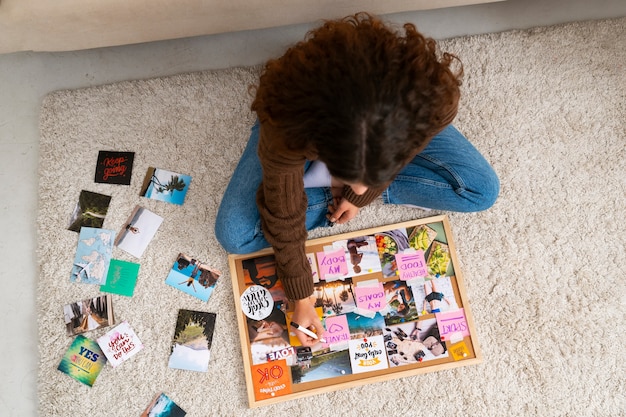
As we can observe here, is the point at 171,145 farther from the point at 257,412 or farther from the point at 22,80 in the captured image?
the point at 257,412

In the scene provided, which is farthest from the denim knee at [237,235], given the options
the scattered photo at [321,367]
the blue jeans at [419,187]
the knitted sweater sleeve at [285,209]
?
the scattered photo at [321,367]

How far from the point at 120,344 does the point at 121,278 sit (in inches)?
6.5

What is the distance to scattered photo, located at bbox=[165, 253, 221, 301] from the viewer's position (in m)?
1.25

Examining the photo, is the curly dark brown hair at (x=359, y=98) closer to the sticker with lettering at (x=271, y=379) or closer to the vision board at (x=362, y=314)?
the vision board at (x=362, y=314)

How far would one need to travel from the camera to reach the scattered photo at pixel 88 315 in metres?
1.24

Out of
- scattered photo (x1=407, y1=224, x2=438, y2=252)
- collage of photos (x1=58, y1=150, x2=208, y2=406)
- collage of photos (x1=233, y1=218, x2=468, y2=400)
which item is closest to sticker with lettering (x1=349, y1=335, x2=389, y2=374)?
collage of photos (x1=233, y1=218, x2=468, y2=400)

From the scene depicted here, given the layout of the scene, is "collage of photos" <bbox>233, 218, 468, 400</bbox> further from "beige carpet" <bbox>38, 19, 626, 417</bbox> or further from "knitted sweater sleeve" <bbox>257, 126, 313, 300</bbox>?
"knitted sweater sleeve" <bbox>257, 126, 313, 300</bbox>

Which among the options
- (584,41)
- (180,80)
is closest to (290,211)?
(180,80)

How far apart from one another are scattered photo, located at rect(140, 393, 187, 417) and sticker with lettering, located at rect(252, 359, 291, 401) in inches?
7.8

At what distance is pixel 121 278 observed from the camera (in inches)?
49.5

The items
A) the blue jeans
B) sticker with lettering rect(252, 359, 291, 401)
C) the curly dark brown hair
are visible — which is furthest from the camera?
sticker with lettering rect(252, 359, 291, 401)

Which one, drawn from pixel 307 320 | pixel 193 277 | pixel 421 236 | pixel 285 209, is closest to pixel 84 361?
pixel 193 277

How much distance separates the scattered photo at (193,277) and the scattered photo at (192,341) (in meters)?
0.05

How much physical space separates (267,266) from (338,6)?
26.1 inches
